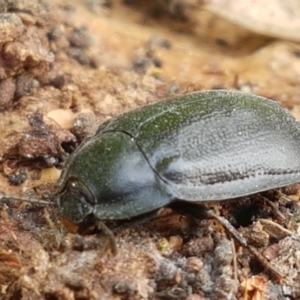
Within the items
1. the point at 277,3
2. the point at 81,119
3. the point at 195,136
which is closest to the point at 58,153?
the point at 81,119

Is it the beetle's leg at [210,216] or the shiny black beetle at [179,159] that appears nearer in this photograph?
the shiny black beetle at [179,159]

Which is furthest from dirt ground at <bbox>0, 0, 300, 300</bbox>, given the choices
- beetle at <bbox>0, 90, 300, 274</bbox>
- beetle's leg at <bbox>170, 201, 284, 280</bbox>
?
beetle at <bbox>0, 90, 300, 274</bbox>

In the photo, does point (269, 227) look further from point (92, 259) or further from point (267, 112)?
point (92, 259)

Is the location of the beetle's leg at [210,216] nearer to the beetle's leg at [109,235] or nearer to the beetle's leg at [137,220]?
the beetle's leg at [137,220]

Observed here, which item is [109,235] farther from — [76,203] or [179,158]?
[179,158]

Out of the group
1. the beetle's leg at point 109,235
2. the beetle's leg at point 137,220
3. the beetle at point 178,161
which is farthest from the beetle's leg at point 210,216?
the beetle's leg at point 109,235

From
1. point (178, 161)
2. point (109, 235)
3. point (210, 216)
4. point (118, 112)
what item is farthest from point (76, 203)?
point (118, 112)

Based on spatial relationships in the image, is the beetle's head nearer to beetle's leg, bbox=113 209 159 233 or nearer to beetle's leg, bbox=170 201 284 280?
beetle's leg, bbox=113 209 159 233
